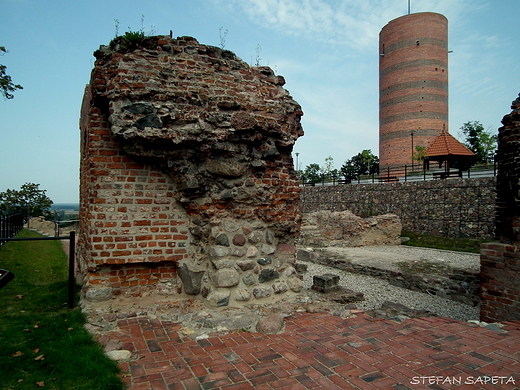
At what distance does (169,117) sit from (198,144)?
1.68 ft

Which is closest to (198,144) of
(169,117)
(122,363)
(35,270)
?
(169,117)

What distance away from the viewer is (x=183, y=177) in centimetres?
473

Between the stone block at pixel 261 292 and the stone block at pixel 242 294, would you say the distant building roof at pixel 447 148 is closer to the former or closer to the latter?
the stone block at pixel 261 292

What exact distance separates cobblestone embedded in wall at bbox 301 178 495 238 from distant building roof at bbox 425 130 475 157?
19.6ft

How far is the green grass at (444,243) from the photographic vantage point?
1559 centimetres

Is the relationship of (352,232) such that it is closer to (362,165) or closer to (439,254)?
(439,254)

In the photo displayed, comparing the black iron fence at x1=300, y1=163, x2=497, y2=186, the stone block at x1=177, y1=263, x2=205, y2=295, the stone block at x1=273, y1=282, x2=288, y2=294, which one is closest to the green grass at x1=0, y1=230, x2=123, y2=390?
the stone block at x1=177, y1=263, x2=205, y2=295

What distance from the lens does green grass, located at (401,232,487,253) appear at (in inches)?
614

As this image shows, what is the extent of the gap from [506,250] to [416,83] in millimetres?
32963

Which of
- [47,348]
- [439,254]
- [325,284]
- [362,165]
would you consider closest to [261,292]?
[325,284]

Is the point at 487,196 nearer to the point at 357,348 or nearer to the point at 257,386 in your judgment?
the point at 357,348

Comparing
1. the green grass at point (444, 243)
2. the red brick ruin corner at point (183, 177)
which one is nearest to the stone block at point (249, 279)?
the red brick ruin corner at point (183, 177)

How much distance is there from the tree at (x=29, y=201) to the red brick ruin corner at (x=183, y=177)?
62.3ft

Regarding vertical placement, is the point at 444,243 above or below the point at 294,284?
below
